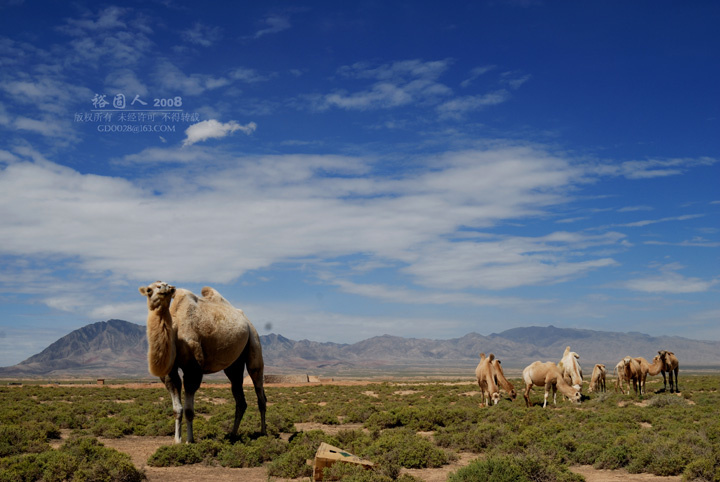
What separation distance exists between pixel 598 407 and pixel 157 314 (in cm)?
2059

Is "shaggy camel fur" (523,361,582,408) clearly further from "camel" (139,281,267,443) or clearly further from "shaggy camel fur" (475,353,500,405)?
"camel" (139,281,267,443)

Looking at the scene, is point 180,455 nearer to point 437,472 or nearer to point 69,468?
point 69,468

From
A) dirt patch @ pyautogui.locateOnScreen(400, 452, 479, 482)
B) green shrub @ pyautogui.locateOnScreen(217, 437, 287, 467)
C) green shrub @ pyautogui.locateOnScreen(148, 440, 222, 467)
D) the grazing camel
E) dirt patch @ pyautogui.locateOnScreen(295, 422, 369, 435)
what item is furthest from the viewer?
the grazing camel

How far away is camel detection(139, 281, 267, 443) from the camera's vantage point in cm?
1050

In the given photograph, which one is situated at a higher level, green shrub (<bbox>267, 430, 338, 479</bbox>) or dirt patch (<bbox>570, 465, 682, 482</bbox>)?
green shrub (<bbox>267, 430, 338, 479</bbox>)

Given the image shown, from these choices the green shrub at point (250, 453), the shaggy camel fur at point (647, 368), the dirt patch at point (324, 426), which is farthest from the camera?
the shaggy camel fur at point (647, 368)

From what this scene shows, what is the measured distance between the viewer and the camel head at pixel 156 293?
34.4ft

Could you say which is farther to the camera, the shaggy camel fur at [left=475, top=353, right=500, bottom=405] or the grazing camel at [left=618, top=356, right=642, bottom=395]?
the grazing camel at [left=618, top=356, right=642, bottom=395]

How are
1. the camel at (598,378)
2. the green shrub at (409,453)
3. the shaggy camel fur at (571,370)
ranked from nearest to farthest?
the green shrub at (409,453) < the shaggy camel fur at (571,370) < the camel at (598,378)

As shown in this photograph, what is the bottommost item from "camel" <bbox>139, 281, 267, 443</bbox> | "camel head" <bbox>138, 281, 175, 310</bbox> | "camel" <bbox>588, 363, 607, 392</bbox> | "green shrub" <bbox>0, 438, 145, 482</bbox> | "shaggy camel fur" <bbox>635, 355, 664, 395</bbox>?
"camel" <bbox>588, 363, 607, 392</bbox>

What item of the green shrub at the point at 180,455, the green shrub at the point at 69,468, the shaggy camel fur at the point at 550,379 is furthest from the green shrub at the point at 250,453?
the shaggy camel fur at the point at 550,379

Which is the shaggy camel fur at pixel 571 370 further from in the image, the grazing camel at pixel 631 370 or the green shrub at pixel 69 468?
the green shrub at pixel 69 468

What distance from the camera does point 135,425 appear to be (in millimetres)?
17734

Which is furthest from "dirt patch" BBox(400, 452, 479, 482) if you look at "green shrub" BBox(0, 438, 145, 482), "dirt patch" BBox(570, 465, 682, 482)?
"green shrub" BBox(0, 438, 145, 482)
